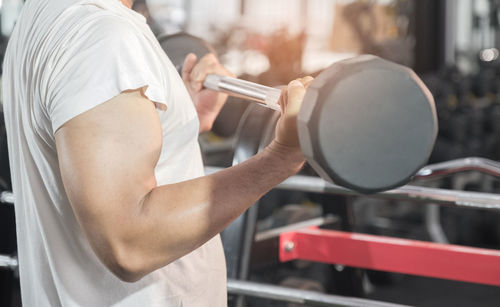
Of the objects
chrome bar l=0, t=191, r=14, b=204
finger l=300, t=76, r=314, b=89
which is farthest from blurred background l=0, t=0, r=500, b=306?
finger l=300, t=76, r=314, b=89

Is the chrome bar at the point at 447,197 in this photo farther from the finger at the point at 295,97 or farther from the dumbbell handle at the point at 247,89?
the finger at the point at 295,97

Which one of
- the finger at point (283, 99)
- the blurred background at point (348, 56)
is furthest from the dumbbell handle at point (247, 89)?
the blurred background at point (348, 56)

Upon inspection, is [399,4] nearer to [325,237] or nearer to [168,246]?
[325,237]

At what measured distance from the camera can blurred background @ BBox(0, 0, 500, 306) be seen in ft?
6.31

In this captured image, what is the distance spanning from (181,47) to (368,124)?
733mm

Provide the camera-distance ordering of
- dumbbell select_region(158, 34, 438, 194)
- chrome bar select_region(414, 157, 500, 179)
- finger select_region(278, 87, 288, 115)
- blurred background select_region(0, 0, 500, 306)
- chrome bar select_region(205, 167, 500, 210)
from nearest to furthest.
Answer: dumbbell select_region(158, 34, 438, 194), finger select_region(278, 87, 288, 115), chrome bar select_region(205, 167, 500, 210), chrome bar select_region(414, 157, 500, 179), blurred background select_region(0, 0, 500, 306)

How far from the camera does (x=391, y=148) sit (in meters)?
0.52

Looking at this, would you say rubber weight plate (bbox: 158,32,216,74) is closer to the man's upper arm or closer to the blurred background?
the blurred background

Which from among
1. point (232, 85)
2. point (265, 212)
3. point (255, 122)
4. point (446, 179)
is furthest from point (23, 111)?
point (446, 179)

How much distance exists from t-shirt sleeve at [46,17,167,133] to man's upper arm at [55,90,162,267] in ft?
0.04

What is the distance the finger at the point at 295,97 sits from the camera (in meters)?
0.59

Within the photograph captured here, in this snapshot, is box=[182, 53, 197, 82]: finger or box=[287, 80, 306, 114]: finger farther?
box=[182, 53, 197, 82]: finger

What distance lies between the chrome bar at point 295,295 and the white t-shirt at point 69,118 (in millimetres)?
340

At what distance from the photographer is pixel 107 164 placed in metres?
0.58
